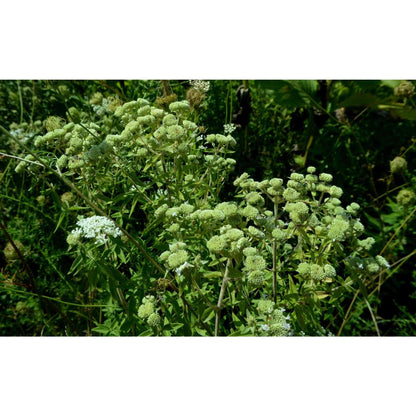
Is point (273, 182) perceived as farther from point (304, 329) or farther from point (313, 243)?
point (304, 329)

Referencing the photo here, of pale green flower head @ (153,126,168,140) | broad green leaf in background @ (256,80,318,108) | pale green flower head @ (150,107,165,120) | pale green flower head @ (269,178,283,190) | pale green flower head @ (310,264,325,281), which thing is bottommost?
pale green flower head @ (310,264,325,281)

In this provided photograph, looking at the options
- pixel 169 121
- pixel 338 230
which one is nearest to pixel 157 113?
pixel 169 121

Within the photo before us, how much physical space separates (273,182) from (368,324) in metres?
1.01

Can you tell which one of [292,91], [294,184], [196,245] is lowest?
[196,245]

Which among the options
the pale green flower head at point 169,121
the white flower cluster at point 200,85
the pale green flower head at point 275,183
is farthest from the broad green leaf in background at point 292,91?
the pale green flower head at point 275,183

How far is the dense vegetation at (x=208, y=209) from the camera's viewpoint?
1.21 metres

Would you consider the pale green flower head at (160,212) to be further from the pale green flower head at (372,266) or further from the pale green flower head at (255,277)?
the pale green flower head at (372,266)

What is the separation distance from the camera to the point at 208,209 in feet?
4.57

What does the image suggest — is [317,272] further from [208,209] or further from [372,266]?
[208,209]

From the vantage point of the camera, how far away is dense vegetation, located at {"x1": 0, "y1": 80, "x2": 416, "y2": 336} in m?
1.21

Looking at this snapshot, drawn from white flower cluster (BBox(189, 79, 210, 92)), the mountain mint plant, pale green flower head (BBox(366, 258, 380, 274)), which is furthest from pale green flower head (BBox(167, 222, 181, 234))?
white flower cluster (BBox(189, 79, 210, 92))

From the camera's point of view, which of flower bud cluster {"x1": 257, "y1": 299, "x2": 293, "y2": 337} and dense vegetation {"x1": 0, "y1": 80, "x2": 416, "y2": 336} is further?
dense vegetation {"x1": 0, "y1": 80, "x2": 416, "y2": 336}

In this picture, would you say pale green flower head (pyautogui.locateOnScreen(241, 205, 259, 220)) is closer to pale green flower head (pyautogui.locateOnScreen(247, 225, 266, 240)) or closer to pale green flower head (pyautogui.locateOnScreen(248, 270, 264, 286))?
pale green flower head (pyautogui.locateOnScreen(247, 225, 266, 240))

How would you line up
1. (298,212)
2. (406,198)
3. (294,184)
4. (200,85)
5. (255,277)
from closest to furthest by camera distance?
(255,277) < (298,212) < (294,184) < (200,85) < (406,198)
